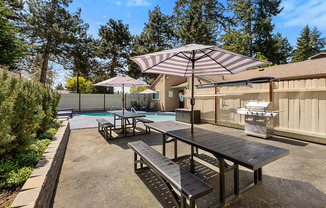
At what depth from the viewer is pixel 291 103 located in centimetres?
495

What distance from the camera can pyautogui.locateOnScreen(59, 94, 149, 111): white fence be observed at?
15.3 m

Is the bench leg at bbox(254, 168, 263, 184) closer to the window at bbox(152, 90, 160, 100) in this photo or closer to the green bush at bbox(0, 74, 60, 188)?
the green bush at bbox(0, 74, 60, 188)

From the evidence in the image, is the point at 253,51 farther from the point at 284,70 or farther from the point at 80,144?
the point at 80,144

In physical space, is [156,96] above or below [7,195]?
above

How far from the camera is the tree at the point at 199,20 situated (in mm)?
17125

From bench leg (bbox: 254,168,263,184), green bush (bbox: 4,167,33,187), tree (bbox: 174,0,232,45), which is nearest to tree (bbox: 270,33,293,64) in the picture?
tree (bbox: 174,0,232,45)

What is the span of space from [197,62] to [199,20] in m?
17.6

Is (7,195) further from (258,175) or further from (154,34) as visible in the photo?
(154,34)

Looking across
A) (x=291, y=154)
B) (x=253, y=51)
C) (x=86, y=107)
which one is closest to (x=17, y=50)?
(x=86, y=107)

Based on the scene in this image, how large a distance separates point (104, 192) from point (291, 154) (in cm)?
441

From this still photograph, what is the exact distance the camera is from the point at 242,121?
643 centimetres

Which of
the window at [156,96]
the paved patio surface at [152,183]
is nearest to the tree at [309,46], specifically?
the window at [156,96]

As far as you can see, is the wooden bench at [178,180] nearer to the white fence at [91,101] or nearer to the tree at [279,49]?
the white fence at [91,101]

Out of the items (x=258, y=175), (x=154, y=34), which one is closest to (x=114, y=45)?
(x=154, y=34)
